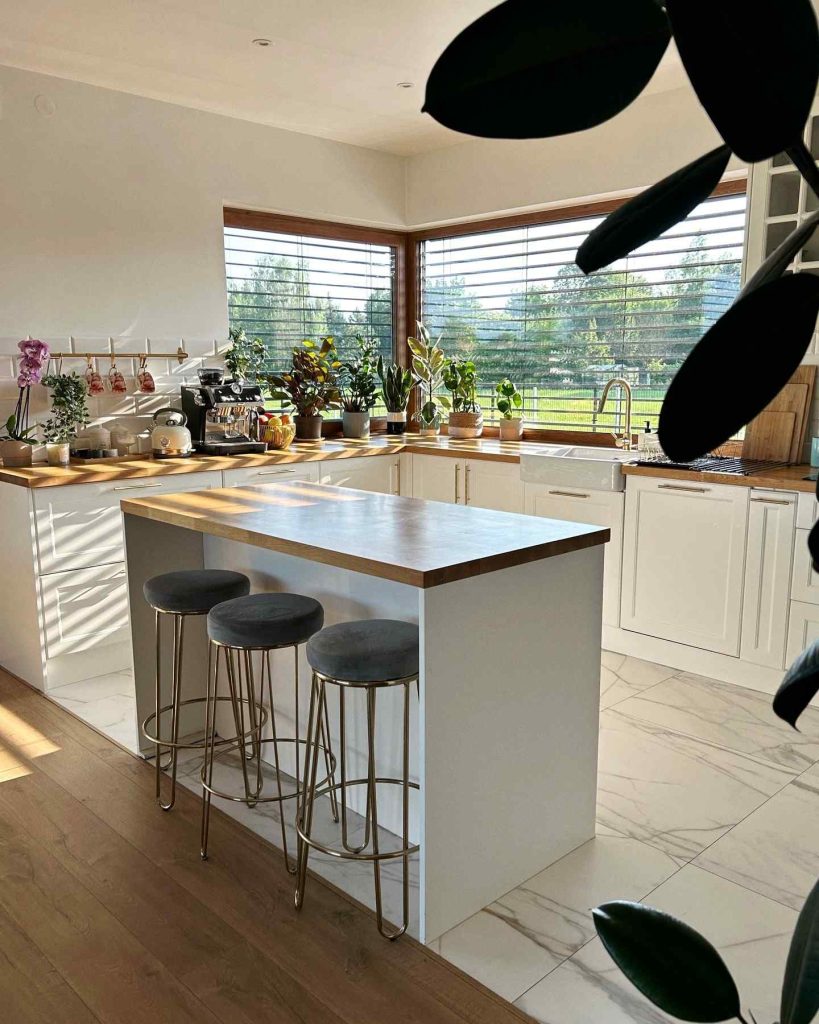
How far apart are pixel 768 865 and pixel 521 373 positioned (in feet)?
11.3

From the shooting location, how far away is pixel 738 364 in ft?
1.46

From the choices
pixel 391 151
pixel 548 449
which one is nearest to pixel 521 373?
pixel 548 449

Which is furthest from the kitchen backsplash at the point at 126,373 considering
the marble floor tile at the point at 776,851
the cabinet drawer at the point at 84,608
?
the marble floor tile at the point at 776,851

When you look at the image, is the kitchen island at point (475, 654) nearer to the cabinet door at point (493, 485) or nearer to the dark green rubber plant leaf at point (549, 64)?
the dark green rubber plant leaf at point (549, 64)

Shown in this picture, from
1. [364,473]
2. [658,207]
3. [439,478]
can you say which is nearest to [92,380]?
[364,473]

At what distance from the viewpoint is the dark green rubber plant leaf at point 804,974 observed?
0.49 m

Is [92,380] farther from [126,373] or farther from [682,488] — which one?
[682,488]

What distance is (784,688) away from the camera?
502mm

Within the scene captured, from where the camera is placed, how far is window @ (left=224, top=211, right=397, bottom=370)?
5.00 m

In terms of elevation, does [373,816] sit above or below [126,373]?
below

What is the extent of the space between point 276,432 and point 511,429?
140 cm

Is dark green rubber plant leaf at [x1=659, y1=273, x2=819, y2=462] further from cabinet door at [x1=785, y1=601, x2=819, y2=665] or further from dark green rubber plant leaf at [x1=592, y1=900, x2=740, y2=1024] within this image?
cabinet door at [x1=785, y1=601, x2=819, y2=665]

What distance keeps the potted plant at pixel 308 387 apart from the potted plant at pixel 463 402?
27.8 inches

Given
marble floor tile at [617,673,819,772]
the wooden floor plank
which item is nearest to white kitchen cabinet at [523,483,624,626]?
marble floor tile at [617,673,819,772]
